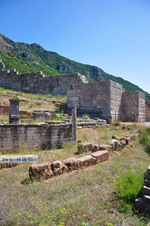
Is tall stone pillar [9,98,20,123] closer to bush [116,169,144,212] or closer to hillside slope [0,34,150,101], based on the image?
bush [116,169,144,212]

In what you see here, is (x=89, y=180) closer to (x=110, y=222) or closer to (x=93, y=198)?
(x=93, y=198)

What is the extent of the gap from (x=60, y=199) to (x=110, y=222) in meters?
1.01

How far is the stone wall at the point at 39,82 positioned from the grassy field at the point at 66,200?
1178 cm

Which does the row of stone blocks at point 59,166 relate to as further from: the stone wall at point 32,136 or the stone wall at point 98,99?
the stone wall at point 98,99

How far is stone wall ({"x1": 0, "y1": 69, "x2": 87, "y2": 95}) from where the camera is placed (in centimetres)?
1556

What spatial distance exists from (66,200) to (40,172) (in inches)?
47.8

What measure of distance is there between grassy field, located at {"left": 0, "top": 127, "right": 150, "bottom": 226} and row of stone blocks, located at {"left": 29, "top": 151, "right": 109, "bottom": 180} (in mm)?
179

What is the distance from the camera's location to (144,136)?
7703 millimetres

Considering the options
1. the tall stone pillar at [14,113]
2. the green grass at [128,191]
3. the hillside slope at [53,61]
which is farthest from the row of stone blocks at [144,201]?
the hillside slope at [53,61]

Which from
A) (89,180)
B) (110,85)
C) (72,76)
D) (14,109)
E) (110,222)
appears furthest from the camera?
(72,76)


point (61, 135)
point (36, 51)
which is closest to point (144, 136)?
point (61, 135)

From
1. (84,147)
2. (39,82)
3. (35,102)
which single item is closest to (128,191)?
(84,147)

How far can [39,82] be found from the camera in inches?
675

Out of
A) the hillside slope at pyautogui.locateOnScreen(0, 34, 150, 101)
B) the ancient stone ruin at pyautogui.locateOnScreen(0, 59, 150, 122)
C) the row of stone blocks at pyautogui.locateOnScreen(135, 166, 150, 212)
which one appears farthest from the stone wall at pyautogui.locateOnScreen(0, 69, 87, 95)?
the hillside slope at pyautogui.locateOnScreen(0, 34, 150, 101)
